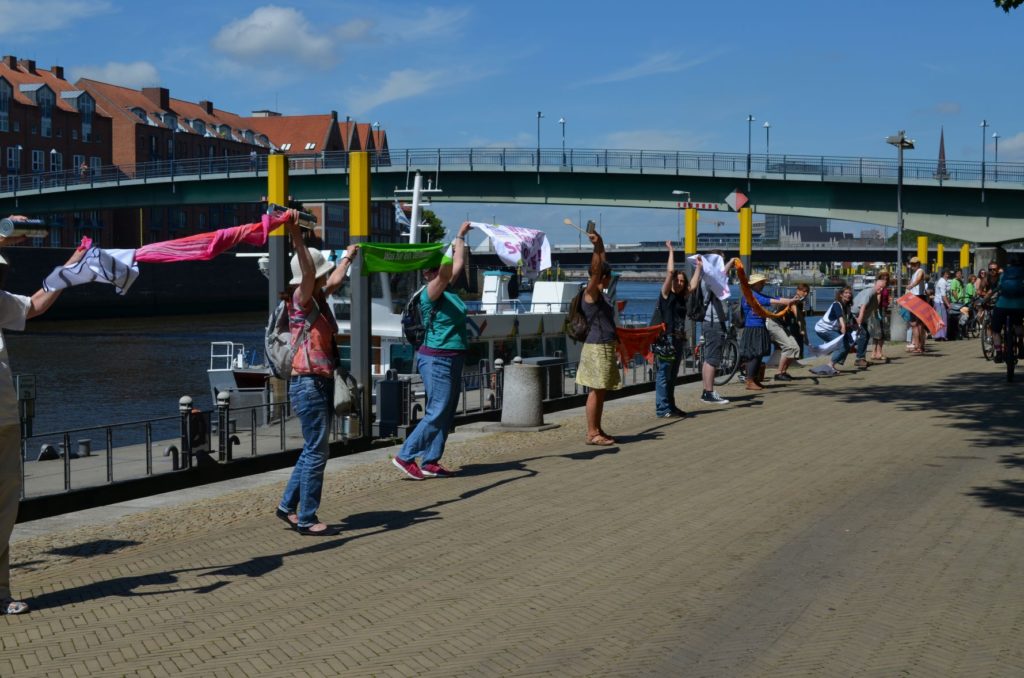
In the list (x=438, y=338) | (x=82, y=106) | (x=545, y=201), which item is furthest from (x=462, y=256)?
(x=82, y=106)

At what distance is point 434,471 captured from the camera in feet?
36.5

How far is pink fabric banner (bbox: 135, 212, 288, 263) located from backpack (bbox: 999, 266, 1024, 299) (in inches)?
559

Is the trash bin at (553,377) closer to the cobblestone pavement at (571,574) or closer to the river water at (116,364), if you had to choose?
the cobblestone pavement at (571,574)

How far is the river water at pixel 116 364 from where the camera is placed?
3416 cm

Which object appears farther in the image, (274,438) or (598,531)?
(274,438)

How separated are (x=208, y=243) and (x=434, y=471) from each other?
139 inches

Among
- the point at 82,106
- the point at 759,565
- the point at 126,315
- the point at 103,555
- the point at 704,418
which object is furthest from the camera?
the point at 82,106

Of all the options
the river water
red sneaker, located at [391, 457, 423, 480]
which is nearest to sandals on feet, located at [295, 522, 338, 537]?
red sneaker, located at [391, 457, 423, 480]

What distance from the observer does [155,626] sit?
20.5 ft

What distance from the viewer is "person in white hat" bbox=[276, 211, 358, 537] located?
330 inches

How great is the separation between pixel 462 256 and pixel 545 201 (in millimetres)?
44612

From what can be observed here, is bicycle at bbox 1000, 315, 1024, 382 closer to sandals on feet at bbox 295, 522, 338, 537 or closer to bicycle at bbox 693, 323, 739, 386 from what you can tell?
bicycle at bbox 693, 323, 739, 386

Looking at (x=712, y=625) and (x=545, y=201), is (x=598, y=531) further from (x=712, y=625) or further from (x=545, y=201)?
(x=545, y=201)

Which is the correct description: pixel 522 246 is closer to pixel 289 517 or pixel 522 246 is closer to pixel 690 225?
pixel 690 225
